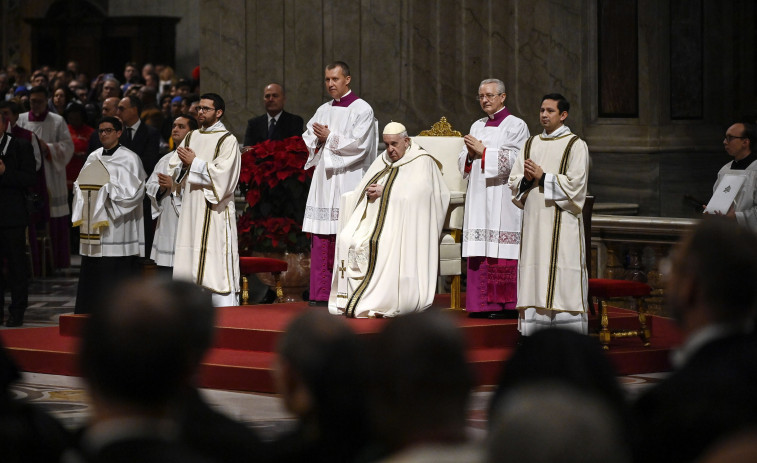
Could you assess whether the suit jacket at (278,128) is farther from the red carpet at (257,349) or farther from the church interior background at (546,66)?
the red carpet at (257,349)

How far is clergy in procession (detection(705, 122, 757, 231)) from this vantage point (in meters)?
8.45

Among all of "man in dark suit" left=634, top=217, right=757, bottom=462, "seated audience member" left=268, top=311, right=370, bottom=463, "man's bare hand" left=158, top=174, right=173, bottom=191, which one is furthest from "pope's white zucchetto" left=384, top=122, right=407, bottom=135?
"seated audience member" left=268, top=311, right=370, bottom=463

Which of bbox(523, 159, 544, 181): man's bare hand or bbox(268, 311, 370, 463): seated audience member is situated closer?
bbox(268, 311, 370, 463): seated audience member

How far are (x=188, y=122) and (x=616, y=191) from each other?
4122mm

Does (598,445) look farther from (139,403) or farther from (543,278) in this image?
(543,278)

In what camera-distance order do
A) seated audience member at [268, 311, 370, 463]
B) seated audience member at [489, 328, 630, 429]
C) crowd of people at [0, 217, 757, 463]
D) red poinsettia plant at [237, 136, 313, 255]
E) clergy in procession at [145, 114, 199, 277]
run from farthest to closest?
red poinsettia plant at [237, 136, 313, 255] → clergy in procession at [145, 114, 199, 277] → seated audience member at [489, 328, 630, 429] → seated audience member at [268, 311, 370, 463] → crowd of people at [0, 217, 757, 463]

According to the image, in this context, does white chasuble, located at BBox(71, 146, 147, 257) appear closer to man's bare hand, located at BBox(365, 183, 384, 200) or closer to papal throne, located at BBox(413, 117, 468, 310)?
man's bare hand, located at BBox(365, 183, 384, 200)

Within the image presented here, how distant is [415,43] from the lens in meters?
12.7

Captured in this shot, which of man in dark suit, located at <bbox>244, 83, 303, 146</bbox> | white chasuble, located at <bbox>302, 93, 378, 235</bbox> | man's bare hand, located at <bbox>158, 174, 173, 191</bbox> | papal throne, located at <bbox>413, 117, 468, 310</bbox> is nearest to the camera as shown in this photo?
papal throne, located at <bbox>413, 117, 468, 310</bbox>

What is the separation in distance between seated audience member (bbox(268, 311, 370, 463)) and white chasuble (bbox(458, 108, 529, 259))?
20.6 ft

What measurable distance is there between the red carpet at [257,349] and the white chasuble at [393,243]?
0.22 m

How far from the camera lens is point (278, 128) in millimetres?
10969

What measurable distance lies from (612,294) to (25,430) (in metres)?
6.05

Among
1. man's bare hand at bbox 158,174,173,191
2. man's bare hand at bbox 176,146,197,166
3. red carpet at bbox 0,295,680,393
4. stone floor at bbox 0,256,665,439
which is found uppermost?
man's bare hand at bbox 176,146,197,166
